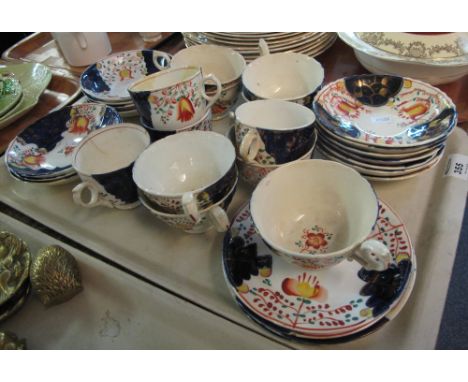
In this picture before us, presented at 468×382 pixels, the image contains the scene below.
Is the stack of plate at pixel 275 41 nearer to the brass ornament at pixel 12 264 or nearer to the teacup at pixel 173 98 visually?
the teacup at pixel 173 98

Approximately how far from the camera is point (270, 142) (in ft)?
1.78

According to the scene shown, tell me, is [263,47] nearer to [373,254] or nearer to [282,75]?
[282,75]

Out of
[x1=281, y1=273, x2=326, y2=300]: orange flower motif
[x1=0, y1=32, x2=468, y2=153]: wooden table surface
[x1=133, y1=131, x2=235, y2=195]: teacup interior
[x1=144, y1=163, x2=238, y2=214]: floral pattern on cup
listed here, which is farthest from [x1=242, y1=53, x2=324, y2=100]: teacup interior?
[x1=281, y1=273, x2=326, y2=300]: orange flower motif

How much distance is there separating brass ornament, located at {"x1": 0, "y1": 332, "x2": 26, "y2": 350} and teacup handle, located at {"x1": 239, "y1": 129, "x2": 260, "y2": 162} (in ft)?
1.30

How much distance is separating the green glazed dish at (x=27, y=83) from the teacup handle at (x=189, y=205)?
623 millimetres

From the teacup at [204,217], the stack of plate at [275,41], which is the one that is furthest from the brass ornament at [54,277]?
the stack of plate at [275,41]

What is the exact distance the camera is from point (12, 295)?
19.4 inches

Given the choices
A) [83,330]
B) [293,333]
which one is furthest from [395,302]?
[83,330]

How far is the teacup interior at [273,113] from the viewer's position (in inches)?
24.7

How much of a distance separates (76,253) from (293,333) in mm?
363

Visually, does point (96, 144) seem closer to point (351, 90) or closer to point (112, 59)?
point (112, 59)

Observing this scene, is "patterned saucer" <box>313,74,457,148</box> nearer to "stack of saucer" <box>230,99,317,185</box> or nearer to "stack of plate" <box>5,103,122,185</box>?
"stack of saucer" <box>230,99,317,185</box>

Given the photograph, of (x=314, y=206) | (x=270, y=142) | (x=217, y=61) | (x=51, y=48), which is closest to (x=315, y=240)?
(x=314, y=206)

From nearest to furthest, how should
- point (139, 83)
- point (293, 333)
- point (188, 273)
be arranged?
point (293, 333)
point (188, 273)
point (139, 83)
